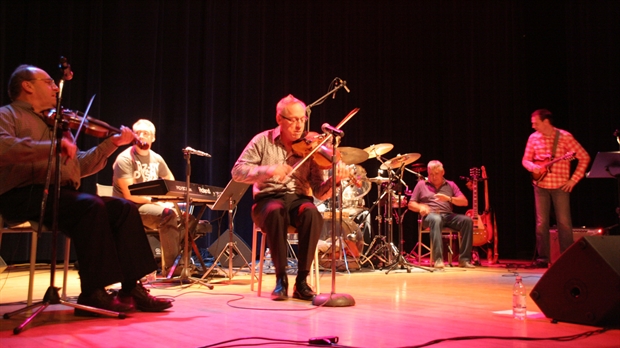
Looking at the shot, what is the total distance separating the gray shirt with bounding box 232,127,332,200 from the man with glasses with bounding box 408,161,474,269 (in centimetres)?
313

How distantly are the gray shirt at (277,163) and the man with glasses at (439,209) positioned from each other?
3130 mm

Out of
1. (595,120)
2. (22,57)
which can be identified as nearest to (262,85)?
(22,57)

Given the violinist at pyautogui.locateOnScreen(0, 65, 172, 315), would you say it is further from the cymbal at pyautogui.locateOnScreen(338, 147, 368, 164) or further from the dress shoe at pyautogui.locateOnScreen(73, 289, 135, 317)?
the cymbal at pyautogui.locateOnScreen(338, 147, 368, 164)

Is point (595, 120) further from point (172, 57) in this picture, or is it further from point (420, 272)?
point (172, 57)

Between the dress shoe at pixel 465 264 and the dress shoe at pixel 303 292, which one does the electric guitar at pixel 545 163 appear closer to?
the dress shoe at pixel 465 264

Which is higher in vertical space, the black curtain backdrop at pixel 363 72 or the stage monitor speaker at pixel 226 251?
the black curtain backdrop at pixel 363 72

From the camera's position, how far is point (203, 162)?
24.1 feet

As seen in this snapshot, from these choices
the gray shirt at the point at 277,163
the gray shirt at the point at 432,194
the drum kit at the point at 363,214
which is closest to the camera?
the gray shirt at the point at 277,163

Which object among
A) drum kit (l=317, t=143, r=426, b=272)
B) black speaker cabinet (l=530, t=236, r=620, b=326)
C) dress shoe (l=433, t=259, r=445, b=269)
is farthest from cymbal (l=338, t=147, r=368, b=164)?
black speaker cabinet (l=530, t=236, r=620, b=326)

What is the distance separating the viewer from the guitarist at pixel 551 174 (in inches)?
244

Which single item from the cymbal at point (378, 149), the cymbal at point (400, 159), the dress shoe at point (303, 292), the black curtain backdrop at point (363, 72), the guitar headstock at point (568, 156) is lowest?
the dress shoe at point (303, 292)

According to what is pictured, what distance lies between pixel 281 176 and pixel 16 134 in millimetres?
1435

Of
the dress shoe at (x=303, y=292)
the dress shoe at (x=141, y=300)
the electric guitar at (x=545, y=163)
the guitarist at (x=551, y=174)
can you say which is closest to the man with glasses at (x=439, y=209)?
the guitarist at (x=551, y=174)

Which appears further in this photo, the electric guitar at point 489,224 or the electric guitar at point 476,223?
the electric guitar at point 489,224
